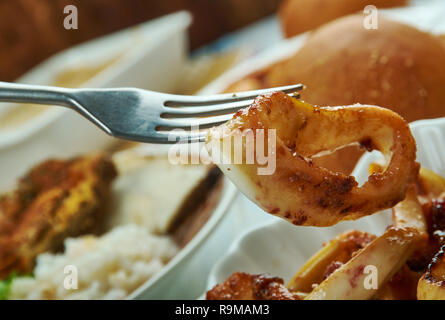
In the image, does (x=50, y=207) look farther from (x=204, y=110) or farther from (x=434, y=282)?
(x=434, y=282)

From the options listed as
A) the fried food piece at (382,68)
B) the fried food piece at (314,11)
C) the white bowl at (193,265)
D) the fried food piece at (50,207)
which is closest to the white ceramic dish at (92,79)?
the fried food piece at (50,207)

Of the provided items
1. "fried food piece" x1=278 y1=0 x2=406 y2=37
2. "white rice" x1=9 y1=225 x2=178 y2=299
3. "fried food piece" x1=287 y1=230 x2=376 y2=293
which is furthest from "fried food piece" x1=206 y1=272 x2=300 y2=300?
"fried food piece" x1=278 y1=0 x2=406 y2=37

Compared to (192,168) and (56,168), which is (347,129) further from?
(56,168)

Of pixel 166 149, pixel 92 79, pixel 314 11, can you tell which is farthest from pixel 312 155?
pixel 92 79

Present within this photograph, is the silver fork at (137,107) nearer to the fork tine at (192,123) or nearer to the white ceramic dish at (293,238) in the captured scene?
the fork tine at (192,123)

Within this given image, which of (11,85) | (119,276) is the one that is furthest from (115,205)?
(11,85)
